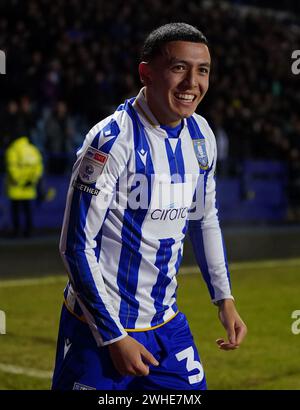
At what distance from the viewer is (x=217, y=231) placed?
12.6ft

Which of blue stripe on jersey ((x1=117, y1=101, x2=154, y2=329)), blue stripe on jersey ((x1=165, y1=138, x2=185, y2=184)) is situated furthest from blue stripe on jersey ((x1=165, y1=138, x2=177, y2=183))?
blue stripe on jersey ((x1=117, y1=101, x2=154, y2=329))

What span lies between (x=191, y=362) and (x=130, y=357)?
59cm

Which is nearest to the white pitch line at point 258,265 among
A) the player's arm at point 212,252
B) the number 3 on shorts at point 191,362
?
the player's arm at point 212,252

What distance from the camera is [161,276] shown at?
3.55 m

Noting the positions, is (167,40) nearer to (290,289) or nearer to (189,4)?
(290,289)

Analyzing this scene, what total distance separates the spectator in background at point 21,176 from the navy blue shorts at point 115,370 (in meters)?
12.2

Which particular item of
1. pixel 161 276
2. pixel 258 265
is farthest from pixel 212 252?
pixel 258 265

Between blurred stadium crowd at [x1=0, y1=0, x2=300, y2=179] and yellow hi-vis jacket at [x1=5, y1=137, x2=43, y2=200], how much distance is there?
48cm

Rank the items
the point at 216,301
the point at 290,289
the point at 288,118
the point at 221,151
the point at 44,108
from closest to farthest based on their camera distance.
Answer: the point at 216,301, the point at 290,289, the point at 44,108, the point at 221,151, the point at 288,118

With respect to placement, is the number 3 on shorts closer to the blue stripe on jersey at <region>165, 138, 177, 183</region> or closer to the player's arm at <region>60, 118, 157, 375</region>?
the player's arm at <region>60, 118, 157, 375</region>

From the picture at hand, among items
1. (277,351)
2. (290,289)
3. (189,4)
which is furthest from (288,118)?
(277,351)

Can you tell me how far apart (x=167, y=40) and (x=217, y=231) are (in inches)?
38.4

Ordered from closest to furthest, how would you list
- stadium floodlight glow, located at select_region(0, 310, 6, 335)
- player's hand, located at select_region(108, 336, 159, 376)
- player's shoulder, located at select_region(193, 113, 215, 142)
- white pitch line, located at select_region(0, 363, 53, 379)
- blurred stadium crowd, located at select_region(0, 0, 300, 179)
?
player's hand, located at select_region(108, 336, 159, 376), player's shoulder, located at select_region(193, 113, 215, 142), white pitch line, located at select_region(0, 363, 53, 379), stadium floodlight glow, located at select_region(0, 310, 6, 335), blurred stadium crowd, located at select_region(0, 0, 300, 179)

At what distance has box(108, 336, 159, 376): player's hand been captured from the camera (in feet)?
10.2
